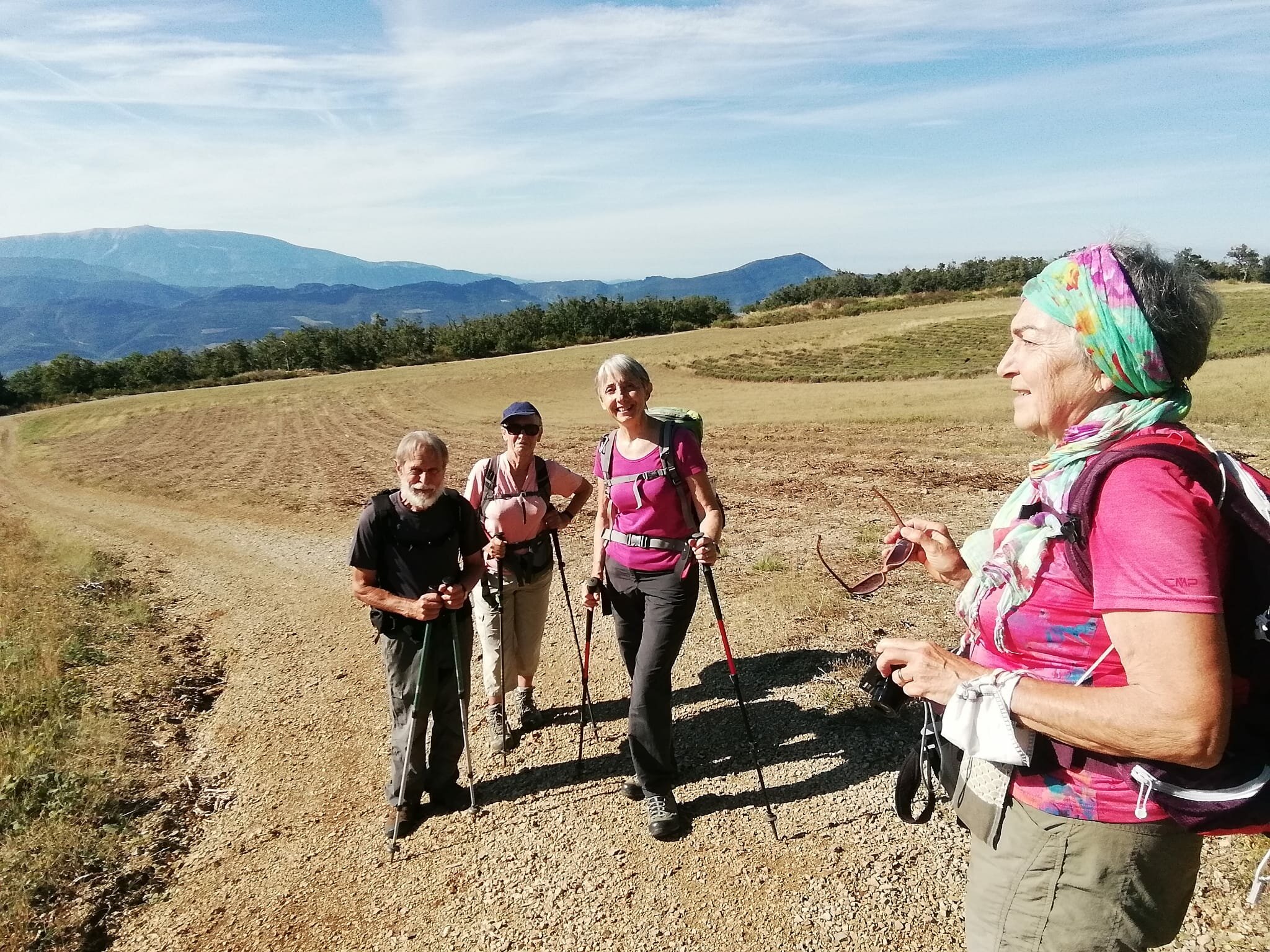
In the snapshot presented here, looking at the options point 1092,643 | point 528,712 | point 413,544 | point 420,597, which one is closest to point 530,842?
point 528,712

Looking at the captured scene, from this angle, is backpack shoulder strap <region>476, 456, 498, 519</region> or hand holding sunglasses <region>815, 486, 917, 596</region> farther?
backpack shoulder strap <region>476, 456, 498, 519</region>

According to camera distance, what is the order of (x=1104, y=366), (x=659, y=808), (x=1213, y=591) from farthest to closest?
(x=659, y=808)
(x=1104, y=366)
(x=1213, y=591)

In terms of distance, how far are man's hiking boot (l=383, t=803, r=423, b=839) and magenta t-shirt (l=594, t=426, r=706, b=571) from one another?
82.3 inches

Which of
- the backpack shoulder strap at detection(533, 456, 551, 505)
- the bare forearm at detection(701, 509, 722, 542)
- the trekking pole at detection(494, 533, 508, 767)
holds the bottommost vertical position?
the trekking pole at detection(494, 533, 508, 767)

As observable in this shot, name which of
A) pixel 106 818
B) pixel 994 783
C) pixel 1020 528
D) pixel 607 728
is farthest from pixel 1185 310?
pixel 106 818

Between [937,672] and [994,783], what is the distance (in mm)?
309

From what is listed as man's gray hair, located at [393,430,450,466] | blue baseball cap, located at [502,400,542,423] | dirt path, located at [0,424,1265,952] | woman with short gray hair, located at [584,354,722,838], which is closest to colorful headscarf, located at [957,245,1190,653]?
woman with short gray hair, located at [584,354,722,838]

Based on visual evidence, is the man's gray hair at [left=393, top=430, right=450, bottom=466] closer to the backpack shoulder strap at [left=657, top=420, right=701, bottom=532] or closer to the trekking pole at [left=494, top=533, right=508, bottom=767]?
the trekking pole at [left=494, top=533, right=508, bottom=767]

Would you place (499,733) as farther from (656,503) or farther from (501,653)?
(656,503)

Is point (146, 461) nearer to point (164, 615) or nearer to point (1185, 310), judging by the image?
point (164, 615)

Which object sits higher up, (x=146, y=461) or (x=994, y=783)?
(x=994, y=783)

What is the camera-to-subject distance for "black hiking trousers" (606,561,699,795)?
163 inches

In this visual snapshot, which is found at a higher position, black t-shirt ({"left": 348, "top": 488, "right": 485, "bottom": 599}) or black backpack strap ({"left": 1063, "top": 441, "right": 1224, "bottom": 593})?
black backpack strap ({"left": 1063, "top": 441, "right": 1224, "bottom": 593})

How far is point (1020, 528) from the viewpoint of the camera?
1.77 m
